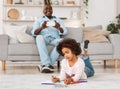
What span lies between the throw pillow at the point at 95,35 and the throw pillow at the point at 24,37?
0.95m

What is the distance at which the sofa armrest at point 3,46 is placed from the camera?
487 cm

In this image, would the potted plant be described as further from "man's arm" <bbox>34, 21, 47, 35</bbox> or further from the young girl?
the young girl

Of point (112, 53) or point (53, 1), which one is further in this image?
point (53, 1)

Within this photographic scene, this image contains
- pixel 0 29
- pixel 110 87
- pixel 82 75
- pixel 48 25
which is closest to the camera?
pixel 110 87

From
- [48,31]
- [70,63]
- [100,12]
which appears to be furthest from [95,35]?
[100,12]

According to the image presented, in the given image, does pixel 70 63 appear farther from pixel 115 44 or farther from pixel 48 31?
pixel 115 44

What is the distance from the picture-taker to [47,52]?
4.71 meters

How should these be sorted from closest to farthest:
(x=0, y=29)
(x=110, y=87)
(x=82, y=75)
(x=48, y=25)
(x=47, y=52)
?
(x=110, y=87), (x=82, y=75), (x=47, y=52), (x=48, y=25), (x=0, y=29)

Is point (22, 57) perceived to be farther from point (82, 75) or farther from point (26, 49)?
point (82, 75)

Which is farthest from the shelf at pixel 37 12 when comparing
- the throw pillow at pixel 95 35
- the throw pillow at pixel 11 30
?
the throw pillow at pixel 11 30

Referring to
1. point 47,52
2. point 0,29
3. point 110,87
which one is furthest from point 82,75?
point 0,29

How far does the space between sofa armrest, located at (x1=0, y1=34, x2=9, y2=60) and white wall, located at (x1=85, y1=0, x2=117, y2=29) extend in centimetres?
328

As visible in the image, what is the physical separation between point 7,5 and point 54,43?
306cm

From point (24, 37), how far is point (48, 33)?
14.6 inches
